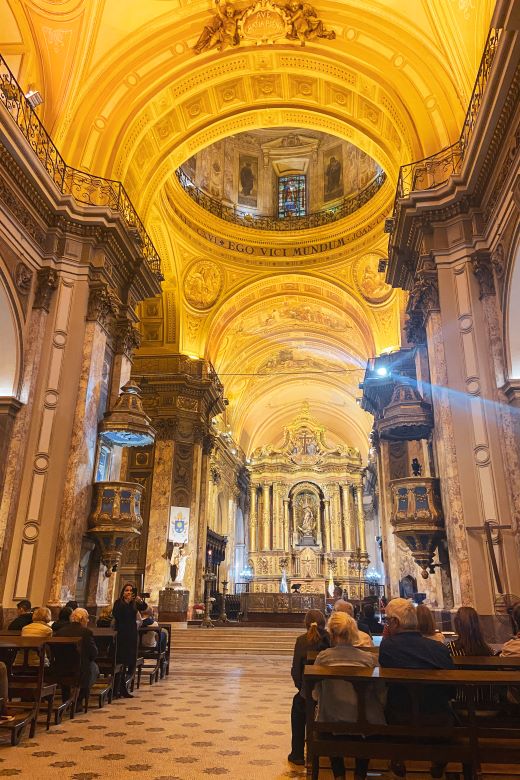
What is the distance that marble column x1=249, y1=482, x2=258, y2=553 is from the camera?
28.7 metres

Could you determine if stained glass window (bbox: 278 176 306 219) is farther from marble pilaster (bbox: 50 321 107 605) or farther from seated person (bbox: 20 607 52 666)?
seated person (bbox: 20 607 52 666)

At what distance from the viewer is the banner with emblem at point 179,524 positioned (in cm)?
1619

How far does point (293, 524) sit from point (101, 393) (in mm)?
20842

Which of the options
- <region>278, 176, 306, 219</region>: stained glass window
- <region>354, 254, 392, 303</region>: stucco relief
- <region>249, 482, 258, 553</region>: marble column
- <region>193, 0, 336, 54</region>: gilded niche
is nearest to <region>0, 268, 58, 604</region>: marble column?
<region>193, 0, 336, 54</region>: gilded niche

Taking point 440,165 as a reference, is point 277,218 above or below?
above

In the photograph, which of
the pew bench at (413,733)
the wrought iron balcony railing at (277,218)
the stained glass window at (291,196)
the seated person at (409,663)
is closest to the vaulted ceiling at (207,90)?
the wrought iron balcony railing at (277,218)

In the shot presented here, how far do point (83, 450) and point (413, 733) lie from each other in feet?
24.6

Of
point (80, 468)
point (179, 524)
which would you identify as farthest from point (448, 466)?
point (179, 524)

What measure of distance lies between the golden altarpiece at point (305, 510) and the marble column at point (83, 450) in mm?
19564

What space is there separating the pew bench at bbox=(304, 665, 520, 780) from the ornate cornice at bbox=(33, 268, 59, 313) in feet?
27.1

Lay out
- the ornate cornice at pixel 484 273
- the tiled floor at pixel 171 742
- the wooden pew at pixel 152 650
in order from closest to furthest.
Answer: the tiled floor at pixel 171 742 < the wooden pew at pixel 152 650 < the ornate cornice at pixel 484 273

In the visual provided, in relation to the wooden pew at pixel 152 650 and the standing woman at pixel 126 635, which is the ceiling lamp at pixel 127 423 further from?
the standing woman at pixel 126 635

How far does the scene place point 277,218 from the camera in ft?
→ 68.8

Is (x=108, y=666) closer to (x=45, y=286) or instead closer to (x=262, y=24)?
(x=45, y=286)
